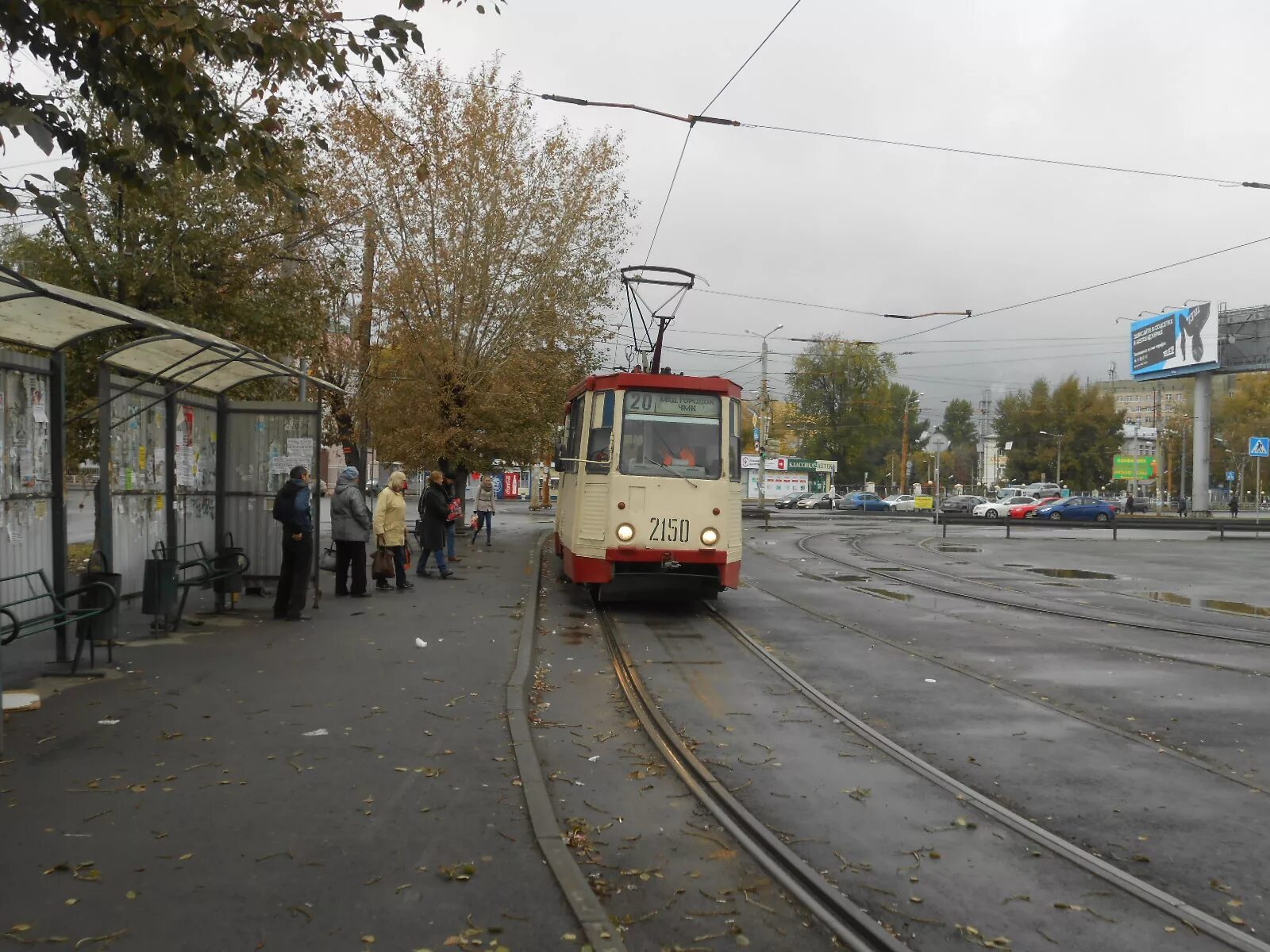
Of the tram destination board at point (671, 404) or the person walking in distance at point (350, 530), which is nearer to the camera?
the person walking in distance at point (350, 530)

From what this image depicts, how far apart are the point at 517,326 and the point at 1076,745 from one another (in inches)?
770

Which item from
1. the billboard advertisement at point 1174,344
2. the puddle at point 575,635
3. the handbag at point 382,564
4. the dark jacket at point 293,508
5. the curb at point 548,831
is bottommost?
the puddle at point 575,635

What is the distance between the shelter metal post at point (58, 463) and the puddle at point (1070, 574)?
736 inches

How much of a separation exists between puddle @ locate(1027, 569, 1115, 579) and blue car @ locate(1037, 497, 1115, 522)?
3621 centimetres

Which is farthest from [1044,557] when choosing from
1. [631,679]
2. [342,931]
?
[342,931]

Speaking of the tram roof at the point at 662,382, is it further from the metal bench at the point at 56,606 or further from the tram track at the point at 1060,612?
the metal bench at the point at 56,606

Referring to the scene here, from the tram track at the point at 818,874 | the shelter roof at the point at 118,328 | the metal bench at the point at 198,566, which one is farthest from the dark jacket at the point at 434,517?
the tram track at the point at 818,874

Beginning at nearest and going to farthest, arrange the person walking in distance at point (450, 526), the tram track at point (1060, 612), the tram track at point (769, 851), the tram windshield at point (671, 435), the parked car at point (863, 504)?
the tram track at point (769, 851), the tram track at point (1060, 612), the tram windshield at point (671, 435), the person walking in distance at point (450, 526), the parked car at point (863, 504)

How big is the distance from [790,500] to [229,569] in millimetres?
67722

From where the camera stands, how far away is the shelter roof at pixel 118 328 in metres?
6.74

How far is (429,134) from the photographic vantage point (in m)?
23.0

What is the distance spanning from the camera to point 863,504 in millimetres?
73938

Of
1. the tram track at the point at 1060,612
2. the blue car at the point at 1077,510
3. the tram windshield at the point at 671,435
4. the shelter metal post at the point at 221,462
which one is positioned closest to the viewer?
the tram track at the point at 1060,612

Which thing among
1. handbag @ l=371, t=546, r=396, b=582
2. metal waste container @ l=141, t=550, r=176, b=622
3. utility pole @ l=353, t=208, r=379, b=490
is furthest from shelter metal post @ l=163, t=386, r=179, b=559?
utility pole @ l=353, t=208, r=379, b=490
